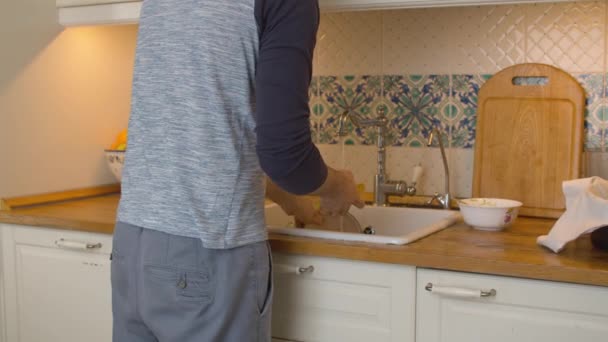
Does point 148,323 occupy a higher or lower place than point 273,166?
lower

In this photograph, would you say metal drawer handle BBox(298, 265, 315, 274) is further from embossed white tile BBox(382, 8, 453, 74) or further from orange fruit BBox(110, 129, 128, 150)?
orange fruit BBox(110, 129, 128, 150)

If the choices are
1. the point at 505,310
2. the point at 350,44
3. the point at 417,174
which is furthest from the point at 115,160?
the point at 505,310

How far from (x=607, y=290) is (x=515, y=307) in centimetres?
16

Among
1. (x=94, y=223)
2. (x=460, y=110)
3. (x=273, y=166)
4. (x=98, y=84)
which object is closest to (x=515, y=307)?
(x=273, y=166)

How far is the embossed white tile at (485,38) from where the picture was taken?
192cm

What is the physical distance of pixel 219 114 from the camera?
126cm

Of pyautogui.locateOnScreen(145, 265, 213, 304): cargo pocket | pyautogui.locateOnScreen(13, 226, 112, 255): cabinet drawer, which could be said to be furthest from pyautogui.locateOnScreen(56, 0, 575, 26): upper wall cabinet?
pyautogui.locateOnScreen(145, 265, 213, 304): cargo pocket

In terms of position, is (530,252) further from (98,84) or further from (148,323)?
(98,84)

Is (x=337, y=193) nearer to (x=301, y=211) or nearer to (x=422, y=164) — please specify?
(x=301, y=211)

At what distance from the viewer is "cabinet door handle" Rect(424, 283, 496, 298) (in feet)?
4.37

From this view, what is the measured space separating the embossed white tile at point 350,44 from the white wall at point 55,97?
0.63m

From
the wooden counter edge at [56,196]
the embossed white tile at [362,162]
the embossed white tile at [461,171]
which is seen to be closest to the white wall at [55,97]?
the wooden counter edge at [56,196]

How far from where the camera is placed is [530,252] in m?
1.40

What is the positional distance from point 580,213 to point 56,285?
1.28m
